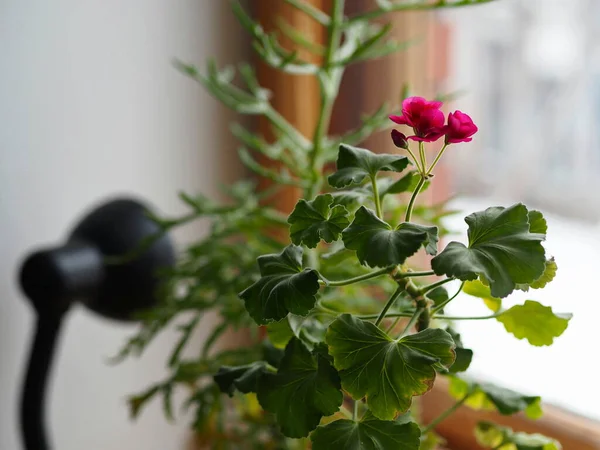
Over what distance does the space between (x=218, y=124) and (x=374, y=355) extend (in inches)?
37.8

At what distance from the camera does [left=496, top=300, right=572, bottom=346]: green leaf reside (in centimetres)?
48

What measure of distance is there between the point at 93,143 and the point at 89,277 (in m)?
0.30

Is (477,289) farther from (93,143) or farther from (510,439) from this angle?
(93,143)

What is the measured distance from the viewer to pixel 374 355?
42cm

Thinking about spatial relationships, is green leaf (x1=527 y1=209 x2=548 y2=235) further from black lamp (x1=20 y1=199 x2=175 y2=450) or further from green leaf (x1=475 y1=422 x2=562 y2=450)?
black lamp (x1=20 y1=199 x2=175 y2=450)

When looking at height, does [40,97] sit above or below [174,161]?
above

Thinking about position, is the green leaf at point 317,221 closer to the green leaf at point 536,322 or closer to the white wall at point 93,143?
the green leaf at point 536,322

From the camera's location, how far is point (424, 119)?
41 centimetres

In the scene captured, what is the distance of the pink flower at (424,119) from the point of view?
414 mm

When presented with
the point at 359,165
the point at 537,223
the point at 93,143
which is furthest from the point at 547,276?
the point at 93,143

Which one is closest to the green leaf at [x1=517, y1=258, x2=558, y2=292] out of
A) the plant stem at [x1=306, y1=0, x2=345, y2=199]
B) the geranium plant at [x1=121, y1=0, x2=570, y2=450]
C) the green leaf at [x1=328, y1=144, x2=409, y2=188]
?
the geranium plant at [x1=121, y1=0, x2=570, y2=450]

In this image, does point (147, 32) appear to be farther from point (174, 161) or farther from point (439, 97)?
point (439, 97)

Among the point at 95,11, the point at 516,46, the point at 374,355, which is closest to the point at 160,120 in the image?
the point at 95,11

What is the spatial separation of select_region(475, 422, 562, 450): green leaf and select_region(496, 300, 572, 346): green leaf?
0.34 feet
